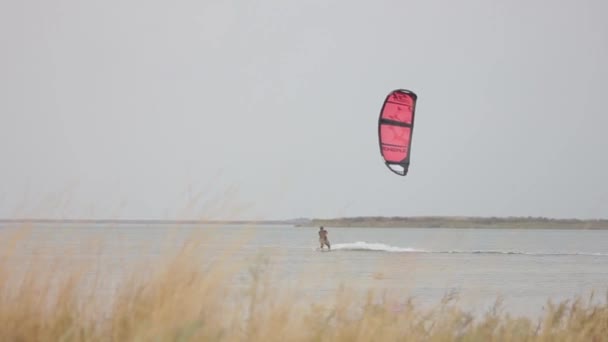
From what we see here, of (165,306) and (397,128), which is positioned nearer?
(165,306)

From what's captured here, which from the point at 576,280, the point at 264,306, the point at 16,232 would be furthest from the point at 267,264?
the point at 576,280

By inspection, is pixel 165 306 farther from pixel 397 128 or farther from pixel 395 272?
pixel 397 128

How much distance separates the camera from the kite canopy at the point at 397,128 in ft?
23.2

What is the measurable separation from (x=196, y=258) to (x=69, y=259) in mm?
902

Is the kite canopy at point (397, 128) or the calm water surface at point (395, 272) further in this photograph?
the kite canopy at point (397, 128)

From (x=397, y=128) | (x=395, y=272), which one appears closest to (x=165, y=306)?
(x=395, y=272)

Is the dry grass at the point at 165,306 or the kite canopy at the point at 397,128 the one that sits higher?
the kite canopy at the point at 397,128

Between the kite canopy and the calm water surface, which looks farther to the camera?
the kite canopy

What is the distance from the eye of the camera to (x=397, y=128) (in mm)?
7160

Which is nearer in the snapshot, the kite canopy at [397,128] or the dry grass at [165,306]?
the dry grass at [165,306]

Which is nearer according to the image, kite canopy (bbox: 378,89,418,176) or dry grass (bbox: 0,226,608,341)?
dry grass (bbox: 0,226,608,341)

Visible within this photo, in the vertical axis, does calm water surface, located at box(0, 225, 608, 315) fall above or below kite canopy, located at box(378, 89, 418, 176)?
below

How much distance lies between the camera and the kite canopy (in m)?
7.06

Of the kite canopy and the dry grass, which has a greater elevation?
the kite canopy
